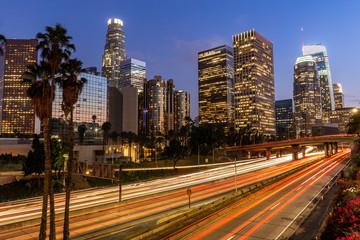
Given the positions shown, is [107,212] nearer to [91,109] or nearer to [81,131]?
[81,131]

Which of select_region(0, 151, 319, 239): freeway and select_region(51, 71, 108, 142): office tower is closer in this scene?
select_region(0, 151, 319, 239): freeway

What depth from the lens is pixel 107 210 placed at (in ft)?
102

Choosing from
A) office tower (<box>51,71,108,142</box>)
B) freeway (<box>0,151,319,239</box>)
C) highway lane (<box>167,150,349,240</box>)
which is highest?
office tower (<box>51,71,108,142</box>)

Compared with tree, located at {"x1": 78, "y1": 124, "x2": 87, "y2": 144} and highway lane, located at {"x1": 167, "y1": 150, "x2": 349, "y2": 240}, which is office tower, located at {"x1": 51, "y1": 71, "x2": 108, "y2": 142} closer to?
tree, located at {"x1": 78, "y1": 124, "x2": 87, "y2": 144}

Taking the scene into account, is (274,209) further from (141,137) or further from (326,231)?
(141,137)

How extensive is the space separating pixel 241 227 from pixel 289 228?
4556 millimetres

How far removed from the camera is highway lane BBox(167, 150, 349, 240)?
71.1 ft

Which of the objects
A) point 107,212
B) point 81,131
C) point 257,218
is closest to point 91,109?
point 81,131

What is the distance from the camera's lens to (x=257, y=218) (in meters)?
26.2

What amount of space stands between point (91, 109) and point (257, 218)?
121 meters

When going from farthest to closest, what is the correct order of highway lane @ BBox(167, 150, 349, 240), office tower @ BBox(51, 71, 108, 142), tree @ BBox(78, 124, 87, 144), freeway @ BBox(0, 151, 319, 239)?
1. office tower @ BBox(51, 71, 108, 142)
2. tree @ BBox(78, 124, 87, 144)
3. freeway @ BBox(0, 151, 319, 239)
4. highway lane @ BBox(167, 150, 349, 240)

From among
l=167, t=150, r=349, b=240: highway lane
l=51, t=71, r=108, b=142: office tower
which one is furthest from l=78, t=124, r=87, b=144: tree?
l=167, t=150, r=349, b=240: highway lane

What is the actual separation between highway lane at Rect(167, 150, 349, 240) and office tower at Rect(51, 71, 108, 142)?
358 ft

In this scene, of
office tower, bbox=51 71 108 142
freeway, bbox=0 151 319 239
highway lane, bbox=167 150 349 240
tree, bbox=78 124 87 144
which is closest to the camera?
highway lane, bbox=167 150 349 240
